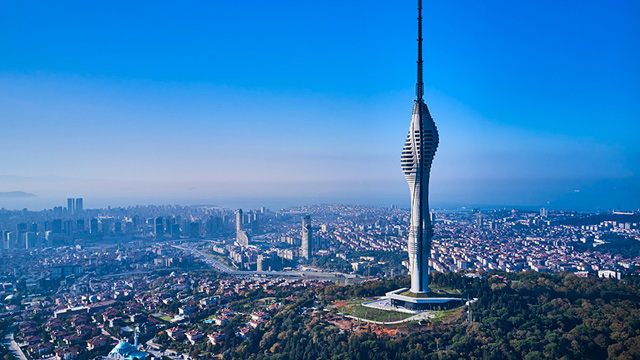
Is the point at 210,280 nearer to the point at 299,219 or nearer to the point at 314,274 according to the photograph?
the point at 314,274

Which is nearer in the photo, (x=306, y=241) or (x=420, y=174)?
(x=420, y=174)

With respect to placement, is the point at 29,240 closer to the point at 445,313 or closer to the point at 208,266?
the point at 208,266

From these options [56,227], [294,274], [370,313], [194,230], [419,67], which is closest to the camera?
[370,313]

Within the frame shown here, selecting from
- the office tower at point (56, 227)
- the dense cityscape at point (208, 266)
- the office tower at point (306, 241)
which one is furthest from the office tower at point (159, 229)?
the office tower at point (306, 241)

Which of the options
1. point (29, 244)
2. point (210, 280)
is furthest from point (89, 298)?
point (29, 244)

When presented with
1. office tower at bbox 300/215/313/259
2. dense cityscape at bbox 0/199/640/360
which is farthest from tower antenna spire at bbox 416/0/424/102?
office tower at bbox 300/215/313/259

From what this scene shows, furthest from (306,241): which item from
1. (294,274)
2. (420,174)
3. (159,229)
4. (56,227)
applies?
(56,227)

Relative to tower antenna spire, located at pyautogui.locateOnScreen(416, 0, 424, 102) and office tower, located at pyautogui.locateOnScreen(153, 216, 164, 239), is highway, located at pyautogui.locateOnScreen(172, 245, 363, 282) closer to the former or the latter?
tower antenna spire, located at pyautogui.locateOnScreen(416, 0, 424, 102)
